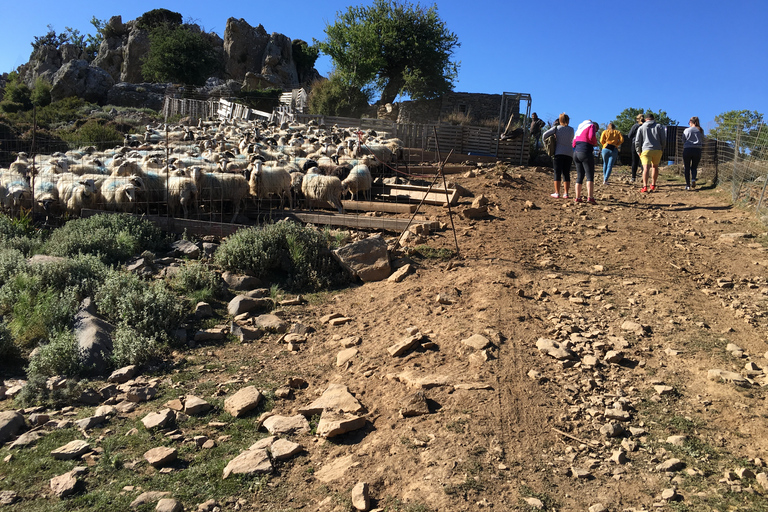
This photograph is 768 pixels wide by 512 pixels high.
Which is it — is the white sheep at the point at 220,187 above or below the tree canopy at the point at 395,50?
below

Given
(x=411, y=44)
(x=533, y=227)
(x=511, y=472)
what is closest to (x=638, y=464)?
(x=511, y=472)

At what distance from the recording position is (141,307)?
6922mm

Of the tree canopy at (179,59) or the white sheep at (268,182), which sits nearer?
the white sheep at (268,182)

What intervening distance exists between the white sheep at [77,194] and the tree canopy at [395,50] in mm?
28741

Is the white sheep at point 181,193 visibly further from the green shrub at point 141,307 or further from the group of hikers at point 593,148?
the group of hikers at point 593,148

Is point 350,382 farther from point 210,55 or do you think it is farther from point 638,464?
point 210,55

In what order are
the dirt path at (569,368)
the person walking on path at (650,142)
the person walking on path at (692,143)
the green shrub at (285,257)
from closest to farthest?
the dirt path at (569,368)
the green shrub at (285,257)
the person walking on path at (650,142)
the person walking on path at (692,143)

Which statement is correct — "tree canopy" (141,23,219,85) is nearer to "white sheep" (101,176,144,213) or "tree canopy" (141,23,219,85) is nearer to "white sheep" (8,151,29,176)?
"white sheep" (8,151,29,176)

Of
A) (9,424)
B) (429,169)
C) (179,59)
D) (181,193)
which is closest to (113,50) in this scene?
(179,59)

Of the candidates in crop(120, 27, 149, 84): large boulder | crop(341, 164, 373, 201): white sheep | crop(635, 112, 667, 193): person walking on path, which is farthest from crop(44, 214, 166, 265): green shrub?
crop(120, 27, 149, 84): large boulder

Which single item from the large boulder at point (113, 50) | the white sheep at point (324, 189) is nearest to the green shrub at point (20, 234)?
the white sheep at point (324, 189)

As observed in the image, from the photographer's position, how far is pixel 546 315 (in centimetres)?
591

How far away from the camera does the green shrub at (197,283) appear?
782 cm

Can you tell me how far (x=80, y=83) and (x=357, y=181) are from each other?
41733 millimetres
